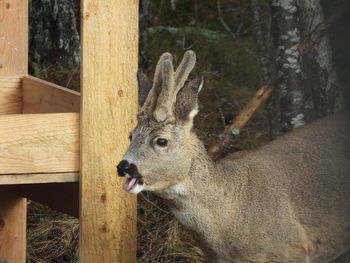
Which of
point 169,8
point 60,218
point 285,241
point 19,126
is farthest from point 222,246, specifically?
point 169,8

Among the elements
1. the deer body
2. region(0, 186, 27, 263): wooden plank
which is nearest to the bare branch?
the deer body

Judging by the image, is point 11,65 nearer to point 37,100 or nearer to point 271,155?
point 37,100

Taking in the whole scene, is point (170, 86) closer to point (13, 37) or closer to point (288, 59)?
point (288, 59)

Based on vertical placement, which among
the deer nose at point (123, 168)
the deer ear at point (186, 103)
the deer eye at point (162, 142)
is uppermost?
the deer ear at point (186, 103)

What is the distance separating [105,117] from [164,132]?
2.02 feet

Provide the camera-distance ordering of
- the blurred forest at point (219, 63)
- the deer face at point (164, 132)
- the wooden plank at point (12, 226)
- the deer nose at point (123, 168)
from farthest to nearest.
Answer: the wooden plank at point (12, 226) < the blurred forest at point (219, 63) < the deer face at point (164, 132) < the deer nose at point (123, 168)

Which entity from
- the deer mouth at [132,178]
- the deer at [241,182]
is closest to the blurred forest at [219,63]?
the deer at [241,182]

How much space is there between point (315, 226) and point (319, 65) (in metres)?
1.68

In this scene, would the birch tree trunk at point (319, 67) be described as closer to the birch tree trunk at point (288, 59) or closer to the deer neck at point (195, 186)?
the birch tree trunk at point (288, 59)

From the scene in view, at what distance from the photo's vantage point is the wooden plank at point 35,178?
17.7 ft

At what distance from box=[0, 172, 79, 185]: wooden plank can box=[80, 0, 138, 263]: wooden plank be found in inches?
3.9

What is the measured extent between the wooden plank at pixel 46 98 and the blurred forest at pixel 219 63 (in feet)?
3.87

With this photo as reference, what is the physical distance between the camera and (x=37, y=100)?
6.59 m

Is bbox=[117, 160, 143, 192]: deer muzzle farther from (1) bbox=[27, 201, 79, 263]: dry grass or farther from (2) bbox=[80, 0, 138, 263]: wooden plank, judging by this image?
(1) bbox=[27, 201, 79, 263]: dry grass
